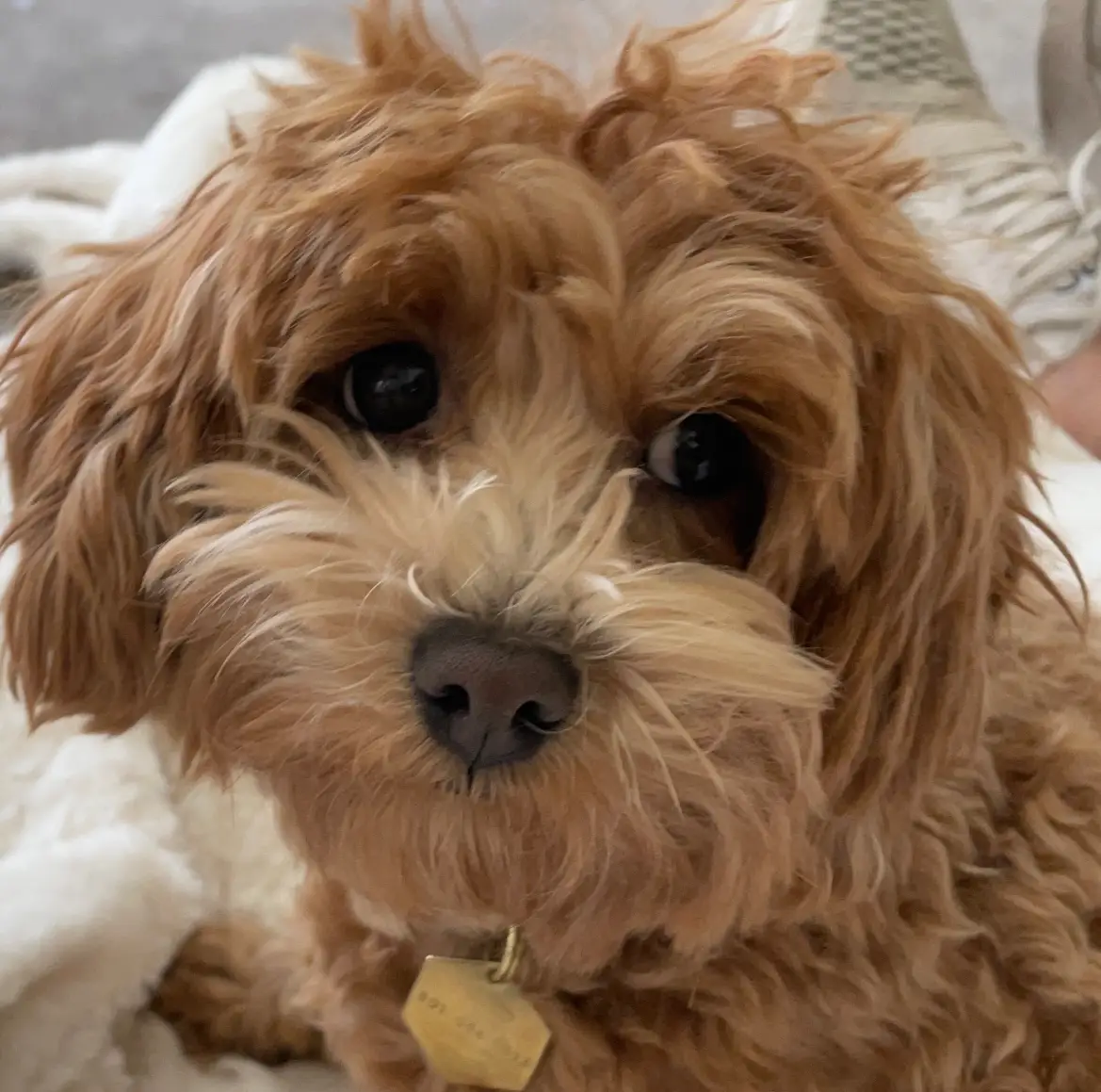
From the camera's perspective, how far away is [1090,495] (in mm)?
2193

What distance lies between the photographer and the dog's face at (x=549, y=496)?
1.10 meters

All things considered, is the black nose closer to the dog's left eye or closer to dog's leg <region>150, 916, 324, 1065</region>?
the dog's left eye

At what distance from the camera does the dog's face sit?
110 cm

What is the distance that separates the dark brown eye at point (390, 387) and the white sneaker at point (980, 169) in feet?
4.36

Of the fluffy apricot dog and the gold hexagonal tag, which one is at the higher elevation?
the fluffy apricot dog

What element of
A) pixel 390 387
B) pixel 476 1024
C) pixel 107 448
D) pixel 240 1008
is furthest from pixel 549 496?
pixel 240 1008

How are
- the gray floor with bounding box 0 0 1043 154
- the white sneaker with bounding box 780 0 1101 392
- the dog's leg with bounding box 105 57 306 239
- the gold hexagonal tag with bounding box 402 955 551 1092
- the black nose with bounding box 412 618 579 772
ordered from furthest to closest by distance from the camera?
the gray floor with bounding box 0 0 1043 154 → the white sneaker with bounding box 780 0 1101 392 → the dog's leg with bounding box 105 57 306 239 → the gold hexagonal tag with bounding box 402 955 551 1092 → the black nose with bounding box 412 618 579 772

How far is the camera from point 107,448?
126cm

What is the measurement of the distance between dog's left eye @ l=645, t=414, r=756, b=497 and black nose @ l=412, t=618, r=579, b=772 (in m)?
0.26

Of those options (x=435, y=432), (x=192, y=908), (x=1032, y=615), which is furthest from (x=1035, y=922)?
(x=192, y=908)

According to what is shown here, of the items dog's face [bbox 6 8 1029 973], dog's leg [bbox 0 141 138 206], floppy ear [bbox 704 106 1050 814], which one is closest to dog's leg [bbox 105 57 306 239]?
dog's leg [bbox 0 141 138 206]

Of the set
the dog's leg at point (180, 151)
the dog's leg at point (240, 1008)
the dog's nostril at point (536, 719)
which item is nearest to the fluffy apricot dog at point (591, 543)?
the dog's nostril at point (536, 719)

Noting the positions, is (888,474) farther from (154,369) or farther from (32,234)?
(32,234)

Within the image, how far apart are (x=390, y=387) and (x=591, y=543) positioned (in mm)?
238
